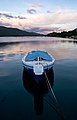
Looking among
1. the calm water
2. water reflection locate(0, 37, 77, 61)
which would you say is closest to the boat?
the calm water

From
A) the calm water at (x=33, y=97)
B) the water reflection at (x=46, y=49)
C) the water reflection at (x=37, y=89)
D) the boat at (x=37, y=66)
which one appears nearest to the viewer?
the calm water at (x=33, y=97)

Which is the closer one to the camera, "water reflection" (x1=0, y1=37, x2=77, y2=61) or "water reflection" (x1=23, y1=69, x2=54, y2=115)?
"water reflection" (x1=23, y1=69, x2=54, y2=115)

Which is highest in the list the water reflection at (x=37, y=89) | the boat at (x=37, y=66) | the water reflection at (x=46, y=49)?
the boat at (x=37, y=66)

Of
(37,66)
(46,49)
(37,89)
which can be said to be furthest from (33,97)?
(46,49)

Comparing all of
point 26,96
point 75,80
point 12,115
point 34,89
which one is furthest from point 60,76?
point 12,115

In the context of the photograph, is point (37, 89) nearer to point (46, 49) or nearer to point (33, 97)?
point (33, 97)

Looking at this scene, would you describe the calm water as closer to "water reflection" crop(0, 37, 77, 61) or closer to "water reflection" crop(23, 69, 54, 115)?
"water reflection" crop(23, 69, 54, 115)

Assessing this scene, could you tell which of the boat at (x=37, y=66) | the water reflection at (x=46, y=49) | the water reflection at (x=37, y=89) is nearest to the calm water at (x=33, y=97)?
the water reflection at (x=37, y=89)

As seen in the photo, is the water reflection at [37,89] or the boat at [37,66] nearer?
the water reflection at [37,89]

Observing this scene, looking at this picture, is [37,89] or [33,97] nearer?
[33,97]

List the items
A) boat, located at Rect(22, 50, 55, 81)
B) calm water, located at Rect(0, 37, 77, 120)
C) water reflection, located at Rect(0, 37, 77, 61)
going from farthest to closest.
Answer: water reflection, located at Rect(0, 37, 77, 61) → boat, located at Rect(22, 50, 55, 81) → calm water, located at Rect(0, 37, 77, 120)

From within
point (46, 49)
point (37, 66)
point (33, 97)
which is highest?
point (37, 66)

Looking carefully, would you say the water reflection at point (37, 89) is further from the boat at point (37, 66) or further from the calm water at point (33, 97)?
the boat at point (37, 66)

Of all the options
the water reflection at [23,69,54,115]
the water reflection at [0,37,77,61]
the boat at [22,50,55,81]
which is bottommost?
the water reflection at [0,37,77,61]
